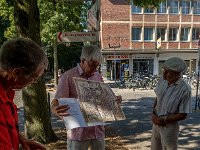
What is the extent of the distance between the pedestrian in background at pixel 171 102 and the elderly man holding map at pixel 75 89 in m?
0.81

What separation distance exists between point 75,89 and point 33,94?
3.65 metres

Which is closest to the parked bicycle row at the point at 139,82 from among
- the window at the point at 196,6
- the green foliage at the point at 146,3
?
the green foliage at the point at 146,3

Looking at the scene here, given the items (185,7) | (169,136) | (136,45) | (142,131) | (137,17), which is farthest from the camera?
(185,7)

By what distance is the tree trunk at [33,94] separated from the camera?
709cm

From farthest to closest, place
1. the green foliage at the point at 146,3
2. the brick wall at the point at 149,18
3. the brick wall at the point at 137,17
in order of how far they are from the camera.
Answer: the brick wall at the point at 149,18 < the brick wall at the point at 137,17 < the green foliage at the point at 146,3

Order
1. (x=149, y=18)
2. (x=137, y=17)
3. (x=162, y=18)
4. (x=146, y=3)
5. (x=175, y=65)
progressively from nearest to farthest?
(x=175, y=65), (x=146, y=3), (x=137, y=17), (x=149, y=18), (x=162, y=18)

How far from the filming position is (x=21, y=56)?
2094mm

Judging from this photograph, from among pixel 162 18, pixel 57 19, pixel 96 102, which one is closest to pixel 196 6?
pixel 162 18

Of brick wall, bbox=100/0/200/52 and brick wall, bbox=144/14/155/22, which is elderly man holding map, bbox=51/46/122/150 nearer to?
brick wall, bbox=100/0/200/52

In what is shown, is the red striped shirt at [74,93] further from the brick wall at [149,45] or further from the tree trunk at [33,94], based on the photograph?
the brick wall at [149,45]

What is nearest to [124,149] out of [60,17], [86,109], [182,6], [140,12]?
[86,109]

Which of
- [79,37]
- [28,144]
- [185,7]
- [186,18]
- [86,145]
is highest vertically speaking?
[185,7]

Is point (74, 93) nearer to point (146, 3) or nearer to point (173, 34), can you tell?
point (146, 3)

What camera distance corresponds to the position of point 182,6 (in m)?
40.1
